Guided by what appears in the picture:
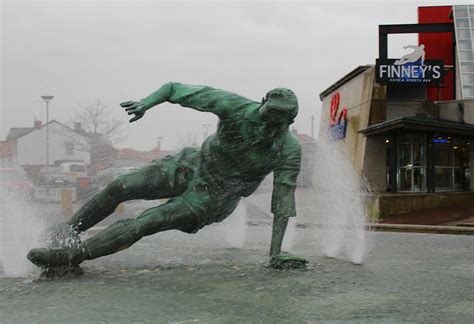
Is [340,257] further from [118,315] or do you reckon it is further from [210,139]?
[118,315]

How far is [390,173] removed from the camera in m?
21.9

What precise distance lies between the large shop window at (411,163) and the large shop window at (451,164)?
3.54 ft

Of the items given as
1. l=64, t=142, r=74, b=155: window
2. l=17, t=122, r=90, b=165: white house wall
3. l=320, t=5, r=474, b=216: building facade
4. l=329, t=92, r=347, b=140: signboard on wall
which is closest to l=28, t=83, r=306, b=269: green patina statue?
l=17, t=122, r=90, b=165: white house wall

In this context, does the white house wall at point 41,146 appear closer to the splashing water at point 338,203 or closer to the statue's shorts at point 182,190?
the splashing water at point 338,203

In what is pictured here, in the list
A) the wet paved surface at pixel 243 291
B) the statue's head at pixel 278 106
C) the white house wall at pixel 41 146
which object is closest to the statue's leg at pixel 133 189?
the wet paved surface at pixel 243 291

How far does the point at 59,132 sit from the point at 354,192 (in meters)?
10.0

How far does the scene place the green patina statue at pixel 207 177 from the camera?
4.66 meters

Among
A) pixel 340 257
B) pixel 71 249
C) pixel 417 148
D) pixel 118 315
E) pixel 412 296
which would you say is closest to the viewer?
pixel 118 315

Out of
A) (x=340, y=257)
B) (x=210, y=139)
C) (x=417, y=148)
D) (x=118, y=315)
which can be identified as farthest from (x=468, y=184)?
(x=118, y=315)

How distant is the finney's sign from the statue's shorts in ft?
59.5

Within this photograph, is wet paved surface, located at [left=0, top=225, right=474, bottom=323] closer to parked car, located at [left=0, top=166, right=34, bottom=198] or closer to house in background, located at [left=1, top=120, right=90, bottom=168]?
parked car, located at [left=0, top=166, right=34, bottom=198]

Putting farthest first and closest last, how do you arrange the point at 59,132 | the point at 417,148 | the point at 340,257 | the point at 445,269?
the point at 417,148
the point at 59,132
the point at 340,257
the point at 445,269

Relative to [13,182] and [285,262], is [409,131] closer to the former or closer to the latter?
[13,182]

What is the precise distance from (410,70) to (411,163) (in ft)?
12.0
